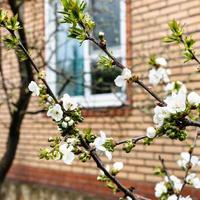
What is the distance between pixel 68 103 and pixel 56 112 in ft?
0.17

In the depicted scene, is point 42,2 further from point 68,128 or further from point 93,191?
point 68,128

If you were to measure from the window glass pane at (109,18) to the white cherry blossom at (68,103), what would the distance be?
14.9 feet

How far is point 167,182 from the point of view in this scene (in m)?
2.78

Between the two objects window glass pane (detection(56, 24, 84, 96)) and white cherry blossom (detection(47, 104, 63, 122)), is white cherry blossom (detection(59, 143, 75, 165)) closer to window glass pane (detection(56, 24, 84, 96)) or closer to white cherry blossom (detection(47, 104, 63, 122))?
white cherry blossom (detection(47, 104, 63, 122))

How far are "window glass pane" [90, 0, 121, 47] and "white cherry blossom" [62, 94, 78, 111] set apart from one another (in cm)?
454

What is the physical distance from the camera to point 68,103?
6.48 feet

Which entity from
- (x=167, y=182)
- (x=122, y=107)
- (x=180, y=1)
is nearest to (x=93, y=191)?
(x=122, y=107)

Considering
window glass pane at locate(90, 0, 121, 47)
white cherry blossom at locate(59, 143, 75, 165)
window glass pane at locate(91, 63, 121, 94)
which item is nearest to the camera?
white cherry blossom at locate(59, 143, 75, 165)

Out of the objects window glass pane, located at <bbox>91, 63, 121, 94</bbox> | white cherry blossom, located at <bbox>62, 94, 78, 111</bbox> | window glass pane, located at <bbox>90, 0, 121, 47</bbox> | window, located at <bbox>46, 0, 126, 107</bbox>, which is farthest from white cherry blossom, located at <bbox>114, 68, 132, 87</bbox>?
window glass pane, located at <bbox>90, 0, 121, 47</bbox>

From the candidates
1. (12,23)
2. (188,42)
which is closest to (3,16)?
(12,23)

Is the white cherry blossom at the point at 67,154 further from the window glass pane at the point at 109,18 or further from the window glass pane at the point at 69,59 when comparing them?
the window glass pane at the point at 69,59

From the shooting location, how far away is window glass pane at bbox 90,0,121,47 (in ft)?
21.4

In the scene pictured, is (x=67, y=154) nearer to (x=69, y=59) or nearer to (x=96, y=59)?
(x=96, y=59)

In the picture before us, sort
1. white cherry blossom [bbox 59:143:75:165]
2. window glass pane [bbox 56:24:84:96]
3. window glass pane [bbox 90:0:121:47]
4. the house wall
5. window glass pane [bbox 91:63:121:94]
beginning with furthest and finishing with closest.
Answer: window glass pane [bbox 56:24:84:96] → window glass pane [bbox 90:0:121:47] → window glass pane [bbox 91:63:121:94] → the house wall → white cherry blossom [bbox 59:143:75:165]
